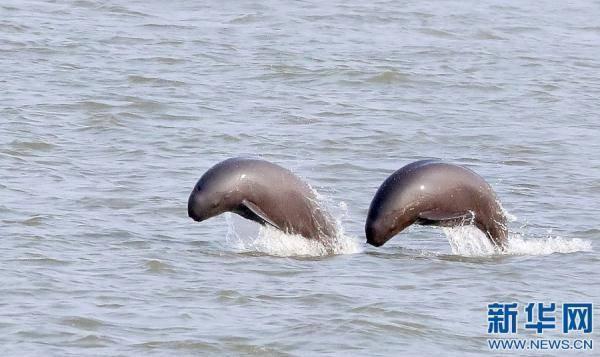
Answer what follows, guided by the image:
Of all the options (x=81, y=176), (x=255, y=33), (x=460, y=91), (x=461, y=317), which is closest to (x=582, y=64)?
(x=460, y=91)

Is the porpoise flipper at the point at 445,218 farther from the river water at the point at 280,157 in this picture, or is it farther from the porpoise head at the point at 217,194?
the porpoise head at the point at 217,194

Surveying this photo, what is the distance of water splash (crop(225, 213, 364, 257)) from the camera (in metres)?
15.1

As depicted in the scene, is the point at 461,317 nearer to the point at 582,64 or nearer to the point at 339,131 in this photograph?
the point at 339,131

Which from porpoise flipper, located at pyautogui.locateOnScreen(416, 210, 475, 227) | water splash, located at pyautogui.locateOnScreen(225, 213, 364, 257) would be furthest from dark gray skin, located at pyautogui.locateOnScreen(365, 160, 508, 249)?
water splash, located at pyautogui.locateOnScreen(225, 213, 364, 257)

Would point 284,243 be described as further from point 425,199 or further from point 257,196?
point 425,199

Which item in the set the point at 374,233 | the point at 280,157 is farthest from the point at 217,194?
the point at 280,157

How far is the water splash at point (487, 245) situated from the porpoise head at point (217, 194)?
2.09 m

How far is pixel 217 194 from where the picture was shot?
14734mm

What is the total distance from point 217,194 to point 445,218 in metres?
2.04

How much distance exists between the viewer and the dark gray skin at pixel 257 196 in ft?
48.4

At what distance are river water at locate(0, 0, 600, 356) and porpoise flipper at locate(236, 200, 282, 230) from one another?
30 centimetres

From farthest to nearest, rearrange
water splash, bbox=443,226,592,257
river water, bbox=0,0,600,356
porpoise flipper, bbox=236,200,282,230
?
1. water splash, bbox=443,226,592,257
2. porpoise flipper, bbox=236,200,282,230
3. river water, bbox=0,0,600,356

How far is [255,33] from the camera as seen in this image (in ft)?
94.6

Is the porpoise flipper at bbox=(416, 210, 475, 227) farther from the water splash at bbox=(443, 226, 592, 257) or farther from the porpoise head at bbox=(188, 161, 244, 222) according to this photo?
the porpoise head at bbox=(188, 161, 244, 222)
